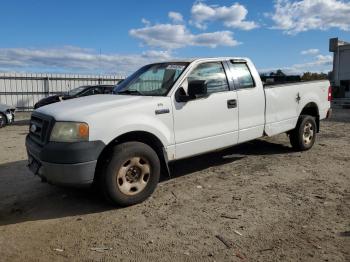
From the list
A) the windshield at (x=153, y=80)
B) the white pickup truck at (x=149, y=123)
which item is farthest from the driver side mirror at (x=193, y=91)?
the windshield at (x=153, y=80)

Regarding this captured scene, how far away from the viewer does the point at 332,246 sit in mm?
3715

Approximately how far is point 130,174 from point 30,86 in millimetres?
21625

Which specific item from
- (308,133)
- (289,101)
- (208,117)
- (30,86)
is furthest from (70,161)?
(30,86)

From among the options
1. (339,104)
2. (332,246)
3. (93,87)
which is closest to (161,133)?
(332,246)

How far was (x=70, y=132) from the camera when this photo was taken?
4500 mm

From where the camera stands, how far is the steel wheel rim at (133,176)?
4.79 m

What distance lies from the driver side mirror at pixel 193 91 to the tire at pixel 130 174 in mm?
911

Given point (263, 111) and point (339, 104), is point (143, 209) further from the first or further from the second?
point (339, 104)

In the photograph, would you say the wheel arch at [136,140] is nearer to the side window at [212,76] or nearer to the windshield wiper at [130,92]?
the windshield wiper at [130,92]

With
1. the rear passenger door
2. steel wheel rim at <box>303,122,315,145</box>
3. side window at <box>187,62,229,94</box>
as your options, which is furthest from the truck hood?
steel wheel rim at <box>303,122,315,145</box>

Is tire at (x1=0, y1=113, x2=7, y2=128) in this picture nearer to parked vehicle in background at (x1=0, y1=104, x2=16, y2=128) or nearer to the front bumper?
parked vehicle in background at (x1=0, y1=104, x2=16, y2=128)

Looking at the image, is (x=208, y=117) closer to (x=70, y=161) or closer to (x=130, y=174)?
(x=130, y=174)

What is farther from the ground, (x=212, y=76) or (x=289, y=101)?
(x=212, y=76)

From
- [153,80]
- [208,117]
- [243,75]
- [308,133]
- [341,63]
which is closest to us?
[208,117]
